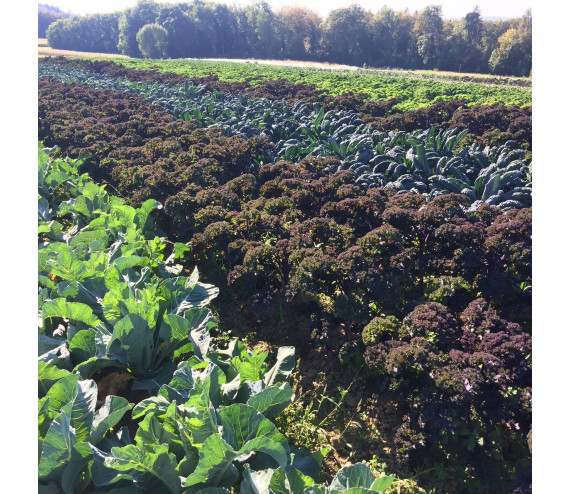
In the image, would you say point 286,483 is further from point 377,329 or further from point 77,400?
point 377,329

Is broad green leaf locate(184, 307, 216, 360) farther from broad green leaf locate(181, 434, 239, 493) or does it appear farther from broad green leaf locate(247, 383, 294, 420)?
broad green leaf locate(181, 434, 239, 493)

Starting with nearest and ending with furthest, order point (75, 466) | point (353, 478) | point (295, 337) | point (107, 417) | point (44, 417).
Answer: point (353, 478) < point (75, 466) < point (107, 417) < point (44, 417) < point (295, 337)

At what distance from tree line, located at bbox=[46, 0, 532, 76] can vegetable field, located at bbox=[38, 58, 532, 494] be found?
29.4 meters

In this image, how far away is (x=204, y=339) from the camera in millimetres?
3311

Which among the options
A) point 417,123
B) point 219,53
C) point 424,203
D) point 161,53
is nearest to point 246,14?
point 219,53

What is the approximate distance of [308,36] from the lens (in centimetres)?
5331

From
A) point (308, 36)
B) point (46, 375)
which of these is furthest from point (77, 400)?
point (308, 36)

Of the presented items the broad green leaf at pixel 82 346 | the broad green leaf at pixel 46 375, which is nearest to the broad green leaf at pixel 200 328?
the broad green leaf at pixel 82 346

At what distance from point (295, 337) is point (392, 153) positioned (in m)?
4.39

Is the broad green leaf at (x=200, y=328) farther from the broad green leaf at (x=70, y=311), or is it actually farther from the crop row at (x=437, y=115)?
the crop row at (x=437, y=115)

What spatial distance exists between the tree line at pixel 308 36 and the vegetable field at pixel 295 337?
1159 inches

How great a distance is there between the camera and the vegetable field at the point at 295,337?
2.33m

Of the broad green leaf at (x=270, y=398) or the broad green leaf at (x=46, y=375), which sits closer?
the broad green leaf at (x=270, y=398)

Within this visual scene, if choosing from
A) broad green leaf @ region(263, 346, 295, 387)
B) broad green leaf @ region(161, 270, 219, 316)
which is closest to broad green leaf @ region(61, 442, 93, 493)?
broad green leaf @ region(263, 346, 295, 387)
